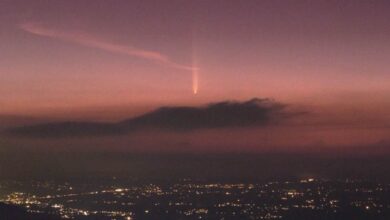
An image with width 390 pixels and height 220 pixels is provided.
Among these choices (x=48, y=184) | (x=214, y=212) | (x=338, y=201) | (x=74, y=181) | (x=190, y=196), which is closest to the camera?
(x=214, y=212)

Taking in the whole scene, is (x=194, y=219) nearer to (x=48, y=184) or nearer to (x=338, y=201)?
(x=338, y=201)

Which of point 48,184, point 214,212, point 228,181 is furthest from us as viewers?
point 228,181

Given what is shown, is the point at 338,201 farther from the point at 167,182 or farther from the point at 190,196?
the point at 167,182

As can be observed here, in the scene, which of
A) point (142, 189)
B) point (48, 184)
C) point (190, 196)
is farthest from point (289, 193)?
point (48, 184)

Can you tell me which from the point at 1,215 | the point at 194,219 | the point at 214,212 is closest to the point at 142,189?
the point at 214,212

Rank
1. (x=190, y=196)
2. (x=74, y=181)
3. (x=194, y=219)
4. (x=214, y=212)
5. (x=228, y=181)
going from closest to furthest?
(x=194, y=219) < (x=214, y=212) < (x=190, y=196) < (x=74, y=181) < (x=228, y=181)

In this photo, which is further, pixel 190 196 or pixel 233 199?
pixel 190 196
